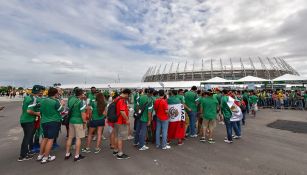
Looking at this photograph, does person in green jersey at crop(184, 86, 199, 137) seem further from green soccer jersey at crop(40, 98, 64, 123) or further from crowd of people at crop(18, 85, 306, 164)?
green soccer jersey at crop(40, 98, 64, 123)

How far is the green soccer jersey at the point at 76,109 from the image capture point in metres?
4.74

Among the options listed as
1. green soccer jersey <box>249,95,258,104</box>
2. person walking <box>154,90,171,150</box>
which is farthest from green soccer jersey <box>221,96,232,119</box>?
green soccer jersey <box>249,95,258,104</box>

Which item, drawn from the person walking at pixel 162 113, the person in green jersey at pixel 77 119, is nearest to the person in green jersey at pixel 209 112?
the person walking at pixel 162 113

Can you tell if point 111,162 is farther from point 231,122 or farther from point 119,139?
point 231,122

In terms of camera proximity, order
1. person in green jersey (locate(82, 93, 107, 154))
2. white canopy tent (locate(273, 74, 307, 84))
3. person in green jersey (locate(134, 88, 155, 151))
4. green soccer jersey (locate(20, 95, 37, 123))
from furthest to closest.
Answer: white canopy tent (locate(273, 74, 307, 84)) < person in green jersey (locate(134, 88, 155, 151)) < person in green jersey (locate(82, 93, 107, 154)) < green soccer jersey (locate(20, 95, 37, 123))

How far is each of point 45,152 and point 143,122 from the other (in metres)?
2.61

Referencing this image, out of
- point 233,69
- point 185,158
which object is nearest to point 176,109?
point 185,158

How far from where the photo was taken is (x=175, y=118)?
6.10 m

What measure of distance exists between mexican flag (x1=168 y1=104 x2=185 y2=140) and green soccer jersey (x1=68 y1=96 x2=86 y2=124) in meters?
2.68

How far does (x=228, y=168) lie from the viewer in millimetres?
4215

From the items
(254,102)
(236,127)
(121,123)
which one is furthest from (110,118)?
(254,102)

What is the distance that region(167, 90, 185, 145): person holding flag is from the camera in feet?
20.0

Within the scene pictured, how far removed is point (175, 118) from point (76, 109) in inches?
118

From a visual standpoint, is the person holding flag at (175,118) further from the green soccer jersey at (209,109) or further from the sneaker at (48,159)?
the sneaker at (48,159)
